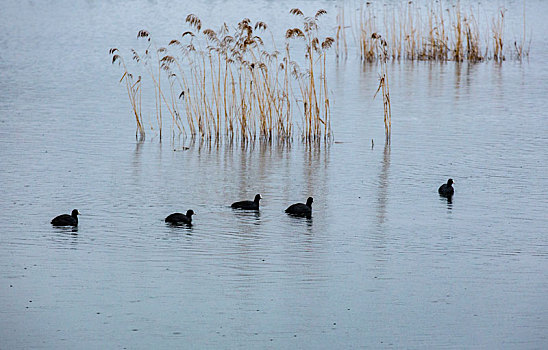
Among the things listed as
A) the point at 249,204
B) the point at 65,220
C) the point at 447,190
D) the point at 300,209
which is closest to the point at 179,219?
the point at 249,204

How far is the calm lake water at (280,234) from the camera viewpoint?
6508 mm

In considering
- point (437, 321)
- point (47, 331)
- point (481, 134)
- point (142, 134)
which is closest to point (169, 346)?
point (47, 331)

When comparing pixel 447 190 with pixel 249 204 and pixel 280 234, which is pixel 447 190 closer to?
pixel 249 204

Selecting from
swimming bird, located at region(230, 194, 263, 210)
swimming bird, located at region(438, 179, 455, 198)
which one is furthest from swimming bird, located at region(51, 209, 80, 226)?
swimming bird, located at region(438, 179, 455, 198)

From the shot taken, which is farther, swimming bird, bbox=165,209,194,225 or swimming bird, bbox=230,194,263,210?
swimming bird, bbox=230,194,263,210

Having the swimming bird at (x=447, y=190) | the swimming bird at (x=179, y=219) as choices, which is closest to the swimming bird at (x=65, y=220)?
the swimming bird at (x=179, y=219)

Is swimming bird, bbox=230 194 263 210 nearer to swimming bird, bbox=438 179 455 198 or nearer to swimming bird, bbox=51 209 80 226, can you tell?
swimming bird, bbox=51 209 80 226

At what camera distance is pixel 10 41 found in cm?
2719

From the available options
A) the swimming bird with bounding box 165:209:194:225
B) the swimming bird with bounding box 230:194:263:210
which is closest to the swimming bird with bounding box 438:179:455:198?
the swimming bird with bounding box 230:194:263:210

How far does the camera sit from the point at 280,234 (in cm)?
900

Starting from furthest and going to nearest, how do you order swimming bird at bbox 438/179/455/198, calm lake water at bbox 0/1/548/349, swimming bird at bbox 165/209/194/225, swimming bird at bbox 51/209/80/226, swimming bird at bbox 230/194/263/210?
1. swimming bird at bbox 438/179/455/198
2. swimming bird at bbox 230/194/263/210
3. swimming bird at bbox 165/209/194/225
4. swimming bird at bbox 51/209/80/226
5. calm lake water at bbox 0/1/548/349

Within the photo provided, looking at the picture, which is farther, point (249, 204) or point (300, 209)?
point (249, 204)

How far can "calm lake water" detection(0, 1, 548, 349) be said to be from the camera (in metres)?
6.51

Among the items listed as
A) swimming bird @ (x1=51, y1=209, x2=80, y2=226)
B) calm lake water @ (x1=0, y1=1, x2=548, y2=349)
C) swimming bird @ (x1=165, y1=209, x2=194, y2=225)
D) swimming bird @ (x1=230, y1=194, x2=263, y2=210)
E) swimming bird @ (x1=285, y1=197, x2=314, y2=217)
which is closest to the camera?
calm lake water @ (x1=0, y1=1, x2=548, y2=349)
